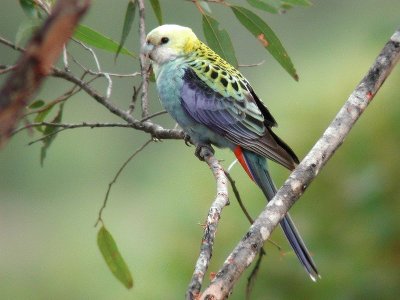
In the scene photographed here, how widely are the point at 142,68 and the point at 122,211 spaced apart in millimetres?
6142

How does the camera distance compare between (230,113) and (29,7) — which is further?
(230,113)

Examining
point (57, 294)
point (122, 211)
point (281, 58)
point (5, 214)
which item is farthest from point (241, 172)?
point (5, 214)

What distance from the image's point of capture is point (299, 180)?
5.55 ft

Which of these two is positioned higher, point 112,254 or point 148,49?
point 148,49

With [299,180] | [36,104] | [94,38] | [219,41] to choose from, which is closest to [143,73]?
A: [94,38]

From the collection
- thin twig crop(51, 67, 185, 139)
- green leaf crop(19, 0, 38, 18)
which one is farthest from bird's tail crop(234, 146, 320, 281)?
green leaf crop(19, 0, 38, 18)

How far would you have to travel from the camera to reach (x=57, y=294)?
685cm

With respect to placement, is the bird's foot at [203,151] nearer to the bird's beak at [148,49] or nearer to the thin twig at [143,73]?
the thin twig at [143,73]

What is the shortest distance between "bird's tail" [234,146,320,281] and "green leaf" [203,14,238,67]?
286 mm

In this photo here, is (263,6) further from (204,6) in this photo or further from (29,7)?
(29,7)

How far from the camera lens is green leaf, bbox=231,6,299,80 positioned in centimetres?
252

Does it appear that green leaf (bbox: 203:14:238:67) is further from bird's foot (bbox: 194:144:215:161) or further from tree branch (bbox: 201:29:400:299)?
tree branch (bbox: 201:29:400:299)

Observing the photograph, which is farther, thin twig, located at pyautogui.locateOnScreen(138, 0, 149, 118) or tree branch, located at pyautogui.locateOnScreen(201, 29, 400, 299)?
thin twig, located at pyautogui.locateOnScreen(138, 0, 149, 118)

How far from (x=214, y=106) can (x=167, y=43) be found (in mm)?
326
